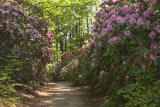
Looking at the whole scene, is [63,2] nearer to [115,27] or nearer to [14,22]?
[14,22]

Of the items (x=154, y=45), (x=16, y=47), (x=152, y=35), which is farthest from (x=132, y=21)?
(x=16, y=47)

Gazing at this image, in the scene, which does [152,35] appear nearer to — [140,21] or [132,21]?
[140,21]

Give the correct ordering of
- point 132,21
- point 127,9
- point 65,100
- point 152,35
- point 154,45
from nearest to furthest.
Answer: point 154,45 → point 152,35 → point 132,21 → point 127,9 → point 65,100

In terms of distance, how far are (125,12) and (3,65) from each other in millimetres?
4507

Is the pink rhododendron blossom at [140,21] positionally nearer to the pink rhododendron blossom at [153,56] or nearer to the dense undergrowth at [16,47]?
the pink rhododendron blossom at [153,56]

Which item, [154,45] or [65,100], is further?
[65,100]

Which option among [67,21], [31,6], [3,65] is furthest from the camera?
[67,21]

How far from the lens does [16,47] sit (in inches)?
586

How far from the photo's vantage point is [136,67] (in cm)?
900

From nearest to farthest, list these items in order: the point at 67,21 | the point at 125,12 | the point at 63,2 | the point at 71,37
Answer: the point at 125,12, the point at 63,2, the point at 67,21, the point at 71,37

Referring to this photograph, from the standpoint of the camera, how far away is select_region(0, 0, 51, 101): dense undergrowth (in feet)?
42.8

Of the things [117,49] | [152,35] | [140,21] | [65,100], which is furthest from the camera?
[65,100]

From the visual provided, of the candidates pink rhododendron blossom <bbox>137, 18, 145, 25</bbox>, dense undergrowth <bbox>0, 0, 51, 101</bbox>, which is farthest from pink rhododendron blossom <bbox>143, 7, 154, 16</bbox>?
dense undergrowth <bbox>0, 0, 51, 101</bbox>

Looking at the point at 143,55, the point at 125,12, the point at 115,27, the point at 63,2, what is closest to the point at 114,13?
the point at 125,12
